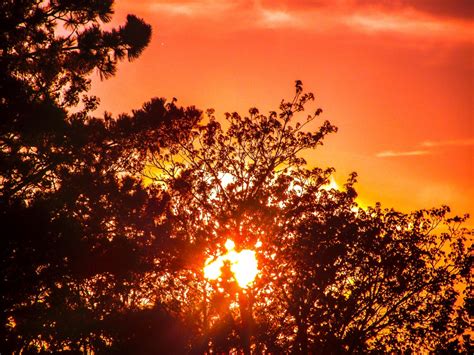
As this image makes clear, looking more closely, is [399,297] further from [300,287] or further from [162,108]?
[162,108]

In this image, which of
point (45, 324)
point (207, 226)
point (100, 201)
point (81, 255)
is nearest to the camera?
point (81, 255)

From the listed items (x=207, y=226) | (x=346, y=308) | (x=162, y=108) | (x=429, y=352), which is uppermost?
(x=162, y=108)

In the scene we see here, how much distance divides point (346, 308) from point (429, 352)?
395cm

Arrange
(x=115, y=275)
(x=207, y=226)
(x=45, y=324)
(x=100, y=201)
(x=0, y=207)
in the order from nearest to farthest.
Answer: (x=0, y=207) < (x=115, y=275) < (x=45, y=324) < (x=100, y=201) < (x=207, y=226)

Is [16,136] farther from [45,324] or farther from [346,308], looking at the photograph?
[346,308]

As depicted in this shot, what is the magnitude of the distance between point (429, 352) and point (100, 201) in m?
15.3

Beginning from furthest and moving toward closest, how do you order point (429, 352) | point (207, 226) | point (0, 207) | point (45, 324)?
point (429, 352)
point (207, 226)
point (45, 324)
point (0, 207)

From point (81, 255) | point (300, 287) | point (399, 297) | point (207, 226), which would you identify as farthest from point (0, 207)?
point (399, 297)

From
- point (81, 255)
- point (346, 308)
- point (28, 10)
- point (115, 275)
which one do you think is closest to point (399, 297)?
point (346, 308)

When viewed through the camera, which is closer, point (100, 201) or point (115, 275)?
point (115, 275)

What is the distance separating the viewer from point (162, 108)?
16188 millimetres

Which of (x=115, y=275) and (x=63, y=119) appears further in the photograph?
(x=115, y=275)

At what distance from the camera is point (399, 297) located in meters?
21.8

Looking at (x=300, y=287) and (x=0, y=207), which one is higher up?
(x=300, y=287)
